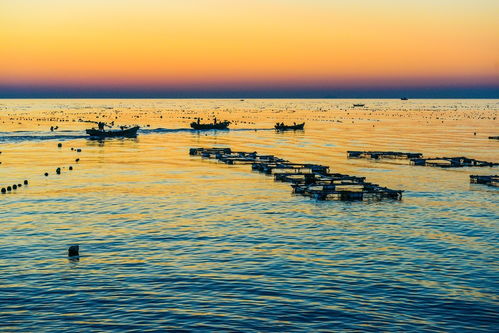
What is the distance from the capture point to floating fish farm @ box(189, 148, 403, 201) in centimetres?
6347

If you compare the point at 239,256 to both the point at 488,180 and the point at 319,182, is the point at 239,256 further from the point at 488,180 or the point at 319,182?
the point at 488,180

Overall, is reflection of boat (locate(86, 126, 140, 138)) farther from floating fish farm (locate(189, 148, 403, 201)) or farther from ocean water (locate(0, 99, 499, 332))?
ocean water (locate(0, 99, 499, 332))

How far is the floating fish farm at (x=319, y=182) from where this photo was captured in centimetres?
6347

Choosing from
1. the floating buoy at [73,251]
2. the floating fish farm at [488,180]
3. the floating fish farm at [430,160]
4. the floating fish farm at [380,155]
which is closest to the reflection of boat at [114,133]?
the floating fish farm at [380,155]

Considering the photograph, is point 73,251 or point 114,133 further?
point 114,133

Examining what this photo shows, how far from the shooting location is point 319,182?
71.4 meters

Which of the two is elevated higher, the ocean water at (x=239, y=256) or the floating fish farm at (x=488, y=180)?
the floating fish farm at (x=488, y=180)

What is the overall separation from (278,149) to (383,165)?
3189 centimetres

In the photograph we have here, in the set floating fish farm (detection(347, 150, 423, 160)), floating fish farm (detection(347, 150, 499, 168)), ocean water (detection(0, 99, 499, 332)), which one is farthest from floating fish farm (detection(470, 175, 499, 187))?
floating fish farm (detection(347, 150, 423, 160))

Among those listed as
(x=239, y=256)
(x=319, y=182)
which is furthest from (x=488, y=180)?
(x=239, y=256)

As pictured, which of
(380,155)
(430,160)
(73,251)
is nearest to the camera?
(73,251)

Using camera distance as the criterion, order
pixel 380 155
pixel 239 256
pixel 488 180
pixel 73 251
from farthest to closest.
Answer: pixel 380 155 < pixel 488 180 < pixel 239 256 < pixel 73 251

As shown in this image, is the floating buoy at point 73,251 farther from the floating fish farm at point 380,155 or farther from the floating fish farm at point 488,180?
the floating fish farm at point 380,155

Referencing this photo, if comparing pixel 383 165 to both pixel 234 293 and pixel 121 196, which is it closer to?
pixel 121 196
